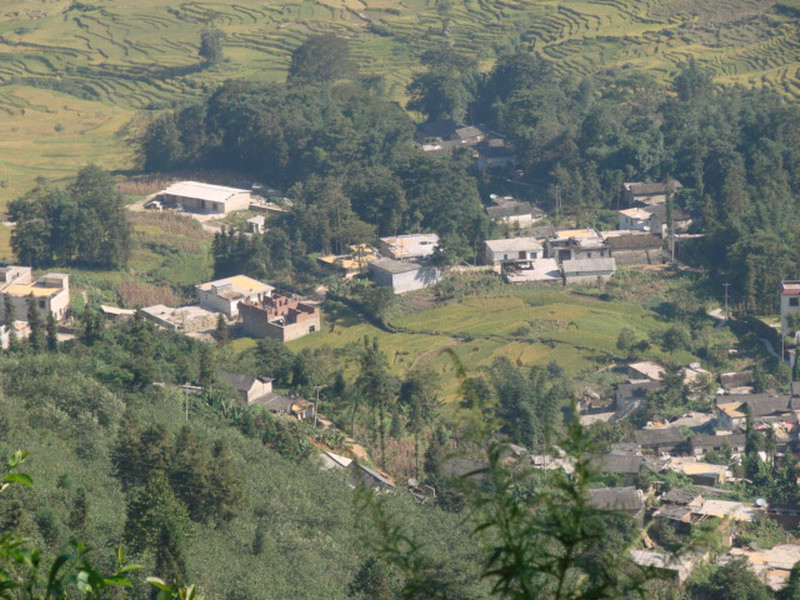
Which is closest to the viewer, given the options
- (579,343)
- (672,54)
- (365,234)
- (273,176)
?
(579,343)

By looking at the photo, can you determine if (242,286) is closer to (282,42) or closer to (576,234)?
(576,234)

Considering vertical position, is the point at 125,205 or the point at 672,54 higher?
the point at 672,54

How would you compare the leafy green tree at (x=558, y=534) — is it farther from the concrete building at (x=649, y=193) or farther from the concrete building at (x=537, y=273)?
the concrete building at (x=649, y=193)

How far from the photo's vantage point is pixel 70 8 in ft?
187

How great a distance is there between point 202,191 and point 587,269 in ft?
37.6

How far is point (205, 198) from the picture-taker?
36.0m

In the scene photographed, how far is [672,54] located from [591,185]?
14814 mm

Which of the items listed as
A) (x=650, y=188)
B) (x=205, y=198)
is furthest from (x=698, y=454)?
(x=205, y=198)

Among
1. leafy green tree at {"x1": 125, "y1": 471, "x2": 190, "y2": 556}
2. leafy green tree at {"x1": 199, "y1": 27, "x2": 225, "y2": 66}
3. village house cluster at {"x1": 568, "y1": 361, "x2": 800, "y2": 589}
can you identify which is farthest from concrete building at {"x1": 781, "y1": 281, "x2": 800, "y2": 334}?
leafy green tree at {"x1": 199, "y1": 27, "x2": 225, "y2": 66}

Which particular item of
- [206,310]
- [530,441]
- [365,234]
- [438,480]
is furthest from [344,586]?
[365,234]

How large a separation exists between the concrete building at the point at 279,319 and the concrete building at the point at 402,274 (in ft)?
6.82

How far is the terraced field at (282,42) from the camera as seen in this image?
47.1 m

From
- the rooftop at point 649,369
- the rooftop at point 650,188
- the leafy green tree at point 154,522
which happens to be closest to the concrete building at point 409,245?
the rooftop at point 650,188

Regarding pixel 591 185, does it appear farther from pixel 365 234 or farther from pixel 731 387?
pixel 731 387
